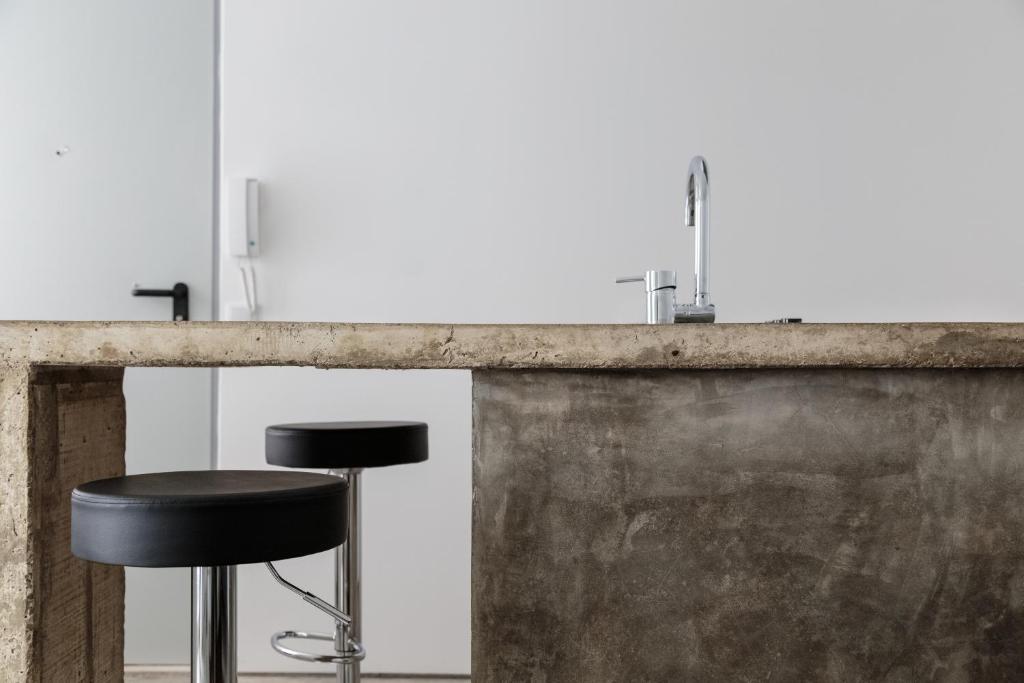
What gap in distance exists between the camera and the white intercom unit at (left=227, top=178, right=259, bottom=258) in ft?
9.20

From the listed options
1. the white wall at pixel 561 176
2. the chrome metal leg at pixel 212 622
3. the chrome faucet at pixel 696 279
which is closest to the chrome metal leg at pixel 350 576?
the chrome metal leg at pixel 212 622

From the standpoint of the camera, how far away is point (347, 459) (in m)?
1.71

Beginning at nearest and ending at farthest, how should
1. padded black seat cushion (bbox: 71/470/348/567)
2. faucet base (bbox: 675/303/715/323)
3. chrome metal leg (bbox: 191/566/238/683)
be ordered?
padded black seat cushion (bbox: 71/470/348/567), chrome metal leg (bbox: 191/566/238/683), faucet base (bbox: 675/303/715/323)

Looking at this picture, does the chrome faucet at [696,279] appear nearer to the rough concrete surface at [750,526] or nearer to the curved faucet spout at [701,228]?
the curved faucet spout at [701,228]

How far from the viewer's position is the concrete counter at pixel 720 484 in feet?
3.67

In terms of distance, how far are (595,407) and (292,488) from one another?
1.40 ft

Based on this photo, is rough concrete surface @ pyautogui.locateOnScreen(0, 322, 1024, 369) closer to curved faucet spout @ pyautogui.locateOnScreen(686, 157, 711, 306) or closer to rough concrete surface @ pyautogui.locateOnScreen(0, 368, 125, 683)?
rough concrete surface @ pyautogui.locateOnScreen(0, 368, 125, 683)

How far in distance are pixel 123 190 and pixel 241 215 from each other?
461mm

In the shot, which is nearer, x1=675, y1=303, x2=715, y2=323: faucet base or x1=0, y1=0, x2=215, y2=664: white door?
x1=675, y1=303, x2=715, y2=323: faucet base

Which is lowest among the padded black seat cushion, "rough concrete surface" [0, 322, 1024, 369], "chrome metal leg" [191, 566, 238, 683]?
"chrome metal leg" [191, 566, 238, 683]

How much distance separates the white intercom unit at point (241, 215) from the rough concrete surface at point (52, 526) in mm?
1388

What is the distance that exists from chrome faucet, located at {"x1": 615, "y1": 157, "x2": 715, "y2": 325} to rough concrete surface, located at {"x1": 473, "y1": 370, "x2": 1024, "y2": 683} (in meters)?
0.49

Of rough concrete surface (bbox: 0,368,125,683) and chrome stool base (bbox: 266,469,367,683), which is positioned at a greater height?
rough concrete surface (bbox: 0,368,125,683)

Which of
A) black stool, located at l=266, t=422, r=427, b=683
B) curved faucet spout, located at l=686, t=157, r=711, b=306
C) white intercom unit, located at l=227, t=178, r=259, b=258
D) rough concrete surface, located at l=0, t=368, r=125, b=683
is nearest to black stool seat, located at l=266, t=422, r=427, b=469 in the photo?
black stool, located at l=266, t=422, r=427, b=683
